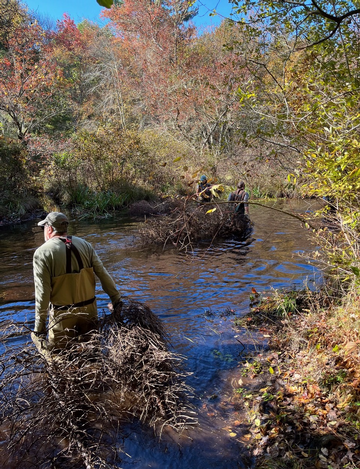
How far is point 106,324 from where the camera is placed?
4.01 metres

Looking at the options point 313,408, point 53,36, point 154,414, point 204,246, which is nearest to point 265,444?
point 313,408

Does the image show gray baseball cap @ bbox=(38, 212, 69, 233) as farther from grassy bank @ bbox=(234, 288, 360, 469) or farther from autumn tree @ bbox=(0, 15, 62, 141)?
autumn tree @ bbox=(0, 15, 62, 141)

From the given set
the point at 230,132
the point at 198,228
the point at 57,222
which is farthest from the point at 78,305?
the point at 230,132

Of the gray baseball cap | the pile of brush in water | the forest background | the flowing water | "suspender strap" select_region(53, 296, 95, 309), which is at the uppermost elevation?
the forest background

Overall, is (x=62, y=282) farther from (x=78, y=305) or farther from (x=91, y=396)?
(x=91, y=396)

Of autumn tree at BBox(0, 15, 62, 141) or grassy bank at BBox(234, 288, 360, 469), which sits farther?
autumn tree at BBox(0, 15, 62, 141)

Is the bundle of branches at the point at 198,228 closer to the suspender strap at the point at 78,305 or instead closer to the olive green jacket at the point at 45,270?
the suspender strap at the point at 78,305

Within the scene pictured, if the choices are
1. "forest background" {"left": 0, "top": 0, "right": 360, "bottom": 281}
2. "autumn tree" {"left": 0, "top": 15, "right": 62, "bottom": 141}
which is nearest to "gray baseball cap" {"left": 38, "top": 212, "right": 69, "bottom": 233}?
"forest background" {"left": 0, "top": 0, "right": 360, "bottom": 281}

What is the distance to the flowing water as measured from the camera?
3324mm

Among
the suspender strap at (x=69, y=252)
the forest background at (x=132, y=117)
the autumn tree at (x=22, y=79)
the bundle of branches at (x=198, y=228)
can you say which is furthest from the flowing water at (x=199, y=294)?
the autumn tree at (x=22, y=79)

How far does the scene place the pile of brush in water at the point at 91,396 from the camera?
9.53ft

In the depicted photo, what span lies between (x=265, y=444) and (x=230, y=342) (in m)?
2.14

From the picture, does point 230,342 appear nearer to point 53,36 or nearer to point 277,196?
point 277,196

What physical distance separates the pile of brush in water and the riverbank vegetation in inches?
46.0
